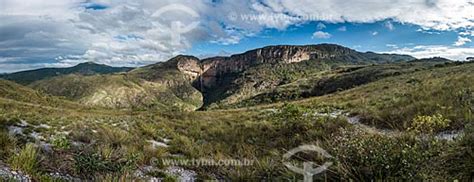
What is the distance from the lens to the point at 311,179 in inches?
231

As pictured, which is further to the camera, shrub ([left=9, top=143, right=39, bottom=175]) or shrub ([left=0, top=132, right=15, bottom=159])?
shrub ([left=0, top=132, right=15, bottom=159])

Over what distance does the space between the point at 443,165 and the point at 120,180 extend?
511cm

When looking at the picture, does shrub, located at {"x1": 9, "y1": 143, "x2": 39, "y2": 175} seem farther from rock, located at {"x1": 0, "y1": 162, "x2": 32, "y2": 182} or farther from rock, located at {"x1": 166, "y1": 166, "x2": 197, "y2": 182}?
rock, located at {"x1": 166, "y1": 166, "x2": 197, "y2": 182}

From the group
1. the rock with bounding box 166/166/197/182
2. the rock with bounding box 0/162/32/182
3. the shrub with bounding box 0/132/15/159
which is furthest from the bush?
the shrub with bounding box 0/132/15/159

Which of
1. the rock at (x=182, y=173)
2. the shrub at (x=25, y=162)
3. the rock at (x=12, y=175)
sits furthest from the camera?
the rock at (x=182, y=173)

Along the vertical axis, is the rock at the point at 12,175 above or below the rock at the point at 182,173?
above

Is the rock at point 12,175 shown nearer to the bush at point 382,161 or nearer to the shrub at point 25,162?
the shrub at point 25,162

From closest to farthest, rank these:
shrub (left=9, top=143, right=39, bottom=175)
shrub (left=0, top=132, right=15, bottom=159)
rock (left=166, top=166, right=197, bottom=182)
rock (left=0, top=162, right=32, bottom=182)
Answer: rock (left=0, top=162, right=32, bottom=182)
shrub (left=9, top=143, right=39, bottom=175)
shrub (left=0, top=132, right=15, bottom=159)
rock (left=166, top=166, right=197, bottom=182)

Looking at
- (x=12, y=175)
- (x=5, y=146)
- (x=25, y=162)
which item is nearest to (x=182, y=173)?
(x=25, y=162)

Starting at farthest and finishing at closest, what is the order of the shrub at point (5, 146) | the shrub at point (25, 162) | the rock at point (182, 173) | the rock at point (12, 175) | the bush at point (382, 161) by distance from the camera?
the rock at point (182, 173) → the shrub at point (5, 146) → the shrub at point (25, 162) → the bush at point (382, 161) → the rock at point (12, 175)

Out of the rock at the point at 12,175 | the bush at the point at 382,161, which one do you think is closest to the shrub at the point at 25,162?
the rock at the point at 12,175

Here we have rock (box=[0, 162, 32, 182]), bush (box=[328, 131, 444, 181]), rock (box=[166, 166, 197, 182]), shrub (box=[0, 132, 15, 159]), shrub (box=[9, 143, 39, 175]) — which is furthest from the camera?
rock (box=[166, 166, 197, 182])

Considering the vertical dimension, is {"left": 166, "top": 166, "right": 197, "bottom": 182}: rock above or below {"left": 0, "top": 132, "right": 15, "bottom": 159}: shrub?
below

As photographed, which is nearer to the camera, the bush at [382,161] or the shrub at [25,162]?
the bush at [382,161]
